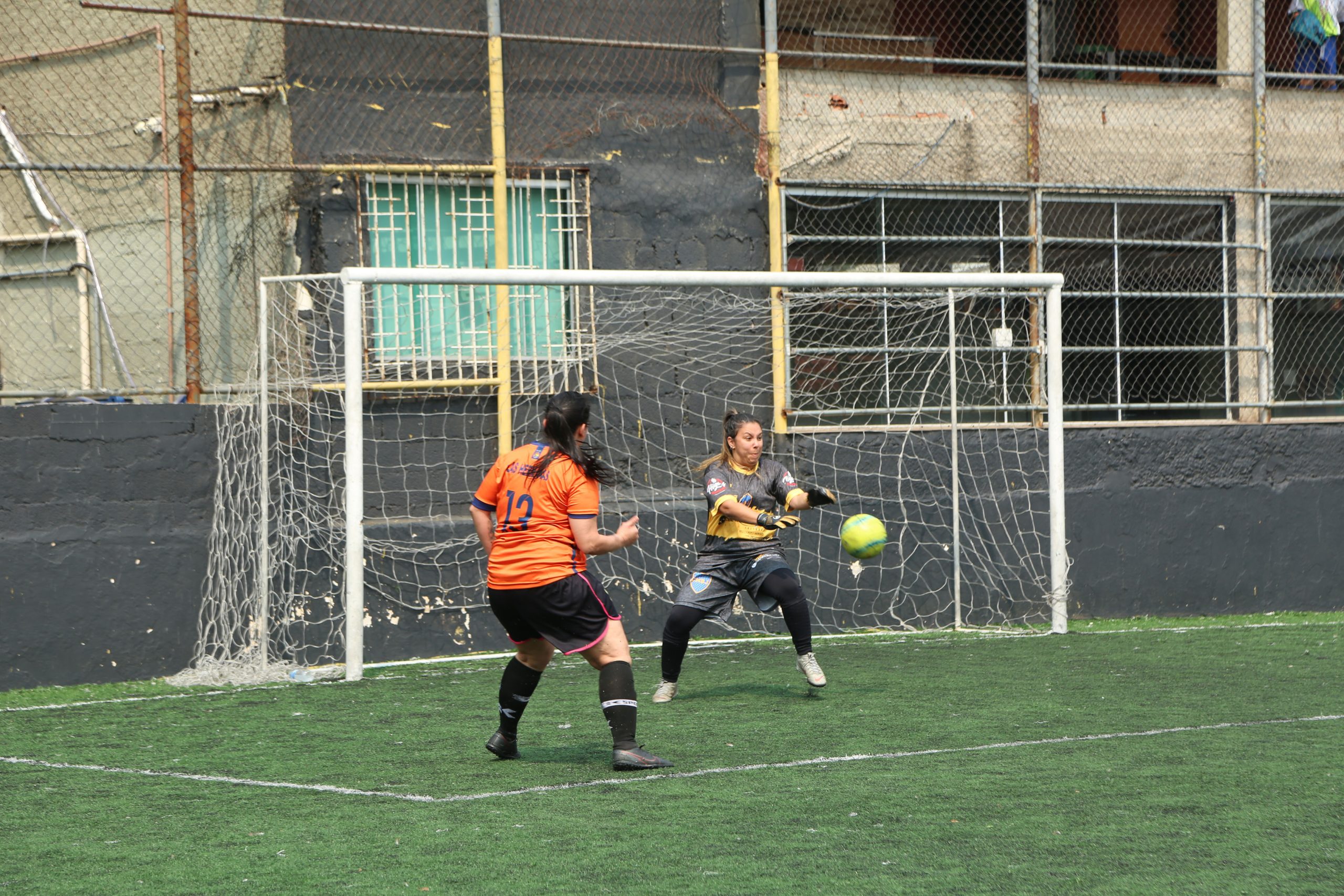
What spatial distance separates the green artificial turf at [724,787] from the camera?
15.7 feet

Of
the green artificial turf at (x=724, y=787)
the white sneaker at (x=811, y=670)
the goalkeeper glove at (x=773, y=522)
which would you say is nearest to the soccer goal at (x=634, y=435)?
the green artificial turf at (x=724, y=787)

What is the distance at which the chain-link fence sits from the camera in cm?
1103

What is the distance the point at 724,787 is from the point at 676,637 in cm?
249

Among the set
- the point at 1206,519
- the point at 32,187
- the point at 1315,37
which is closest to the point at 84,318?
the point at 32,187

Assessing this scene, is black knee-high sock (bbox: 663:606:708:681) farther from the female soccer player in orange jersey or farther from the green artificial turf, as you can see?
the female soccer player in orange jersey

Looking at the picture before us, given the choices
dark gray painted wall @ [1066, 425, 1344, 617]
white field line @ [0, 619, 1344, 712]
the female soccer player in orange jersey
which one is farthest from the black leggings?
dark gray painted wall @ [1066, 425, 1344, 617]

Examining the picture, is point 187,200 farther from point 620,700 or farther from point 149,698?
point 620,700

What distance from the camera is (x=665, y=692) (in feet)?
27.9

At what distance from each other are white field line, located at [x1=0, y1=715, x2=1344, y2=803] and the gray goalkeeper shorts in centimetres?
191

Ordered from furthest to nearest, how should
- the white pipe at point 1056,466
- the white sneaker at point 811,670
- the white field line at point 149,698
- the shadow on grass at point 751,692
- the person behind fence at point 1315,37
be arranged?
the person behind fence at point 1315,37
the white pipe at point 1056,466
the white field line at point 149,698
the shadow on grass at point 751,692
the white sneaker at point 811,670

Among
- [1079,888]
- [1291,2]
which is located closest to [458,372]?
[1079,888]

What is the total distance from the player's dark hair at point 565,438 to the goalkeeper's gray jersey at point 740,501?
211 centimetres

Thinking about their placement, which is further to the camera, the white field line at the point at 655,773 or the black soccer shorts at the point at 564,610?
the black soccer shorts at the point at 564,610

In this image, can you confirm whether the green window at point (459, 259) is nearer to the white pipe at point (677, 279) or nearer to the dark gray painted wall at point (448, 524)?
the white pipe at point (677, 279)
